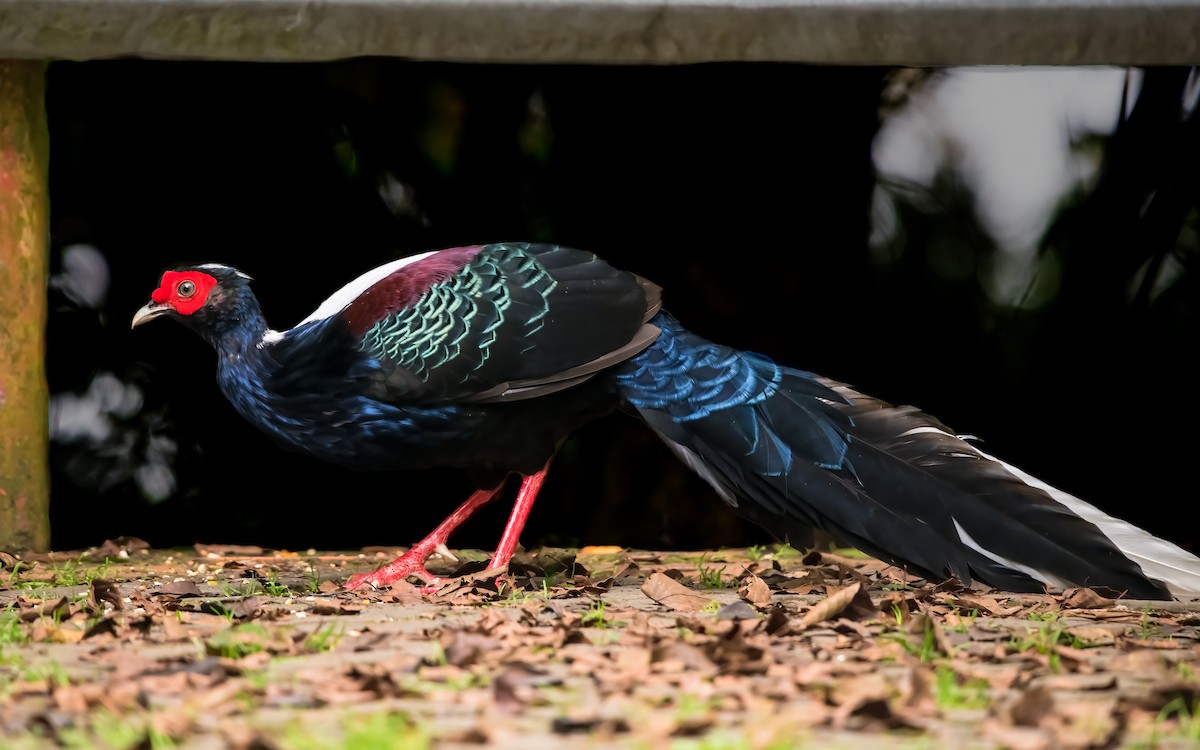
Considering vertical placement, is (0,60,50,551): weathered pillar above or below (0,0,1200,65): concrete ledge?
below

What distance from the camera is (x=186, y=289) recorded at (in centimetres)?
463

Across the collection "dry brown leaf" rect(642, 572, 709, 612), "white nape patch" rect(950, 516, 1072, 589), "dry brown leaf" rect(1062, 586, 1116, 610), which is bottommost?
"dry brown leaf" rect(642, 572, 709, 612)

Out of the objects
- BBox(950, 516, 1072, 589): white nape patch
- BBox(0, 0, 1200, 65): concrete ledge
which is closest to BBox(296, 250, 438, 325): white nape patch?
BBox(0, 0, 1200, 65): concrete ledge

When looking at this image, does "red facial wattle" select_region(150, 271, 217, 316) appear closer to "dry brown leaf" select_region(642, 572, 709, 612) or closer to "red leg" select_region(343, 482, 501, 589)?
"red leg" select_region(343, 482, 501, 589)

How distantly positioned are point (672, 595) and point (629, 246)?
3.18m

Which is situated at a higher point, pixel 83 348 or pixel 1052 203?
pixel 1052 203

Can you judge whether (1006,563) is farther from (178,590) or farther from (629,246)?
(629,246)

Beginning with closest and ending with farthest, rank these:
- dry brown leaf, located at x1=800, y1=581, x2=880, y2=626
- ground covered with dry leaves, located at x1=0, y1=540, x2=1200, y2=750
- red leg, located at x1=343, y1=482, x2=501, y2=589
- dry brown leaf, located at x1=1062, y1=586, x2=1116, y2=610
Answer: ground covered with dry leaves, located at x1=0, y1=540, x2=1200, y2=750 < dry brown leaf, located at x1=800, y1=581, x2=880, y2=626 < dry brown leaf, located at x1=1062, y1=586, x2=1116, y2=610 < red leg, located at x1=343, y1=482, x2=501, y2=589

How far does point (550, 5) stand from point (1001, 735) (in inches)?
127

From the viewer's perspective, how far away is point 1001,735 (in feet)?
6.58

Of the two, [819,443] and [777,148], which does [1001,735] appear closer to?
[819,443]

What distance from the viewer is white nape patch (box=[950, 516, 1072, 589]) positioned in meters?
3.71

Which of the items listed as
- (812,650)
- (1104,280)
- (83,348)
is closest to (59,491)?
(83,348)

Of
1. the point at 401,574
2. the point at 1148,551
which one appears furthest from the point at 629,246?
the point at 1148,551
